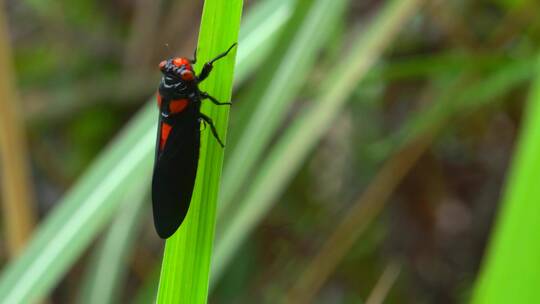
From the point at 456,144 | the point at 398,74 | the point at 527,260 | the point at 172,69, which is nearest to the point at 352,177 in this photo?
the point at 456,144

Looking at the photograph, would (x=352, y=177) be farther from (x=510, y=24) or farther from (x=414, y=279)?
(x=510, y=24)

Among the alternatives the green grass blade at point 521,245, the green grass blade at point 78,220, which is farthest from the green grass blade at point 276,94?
the green grass blade at point 521,245

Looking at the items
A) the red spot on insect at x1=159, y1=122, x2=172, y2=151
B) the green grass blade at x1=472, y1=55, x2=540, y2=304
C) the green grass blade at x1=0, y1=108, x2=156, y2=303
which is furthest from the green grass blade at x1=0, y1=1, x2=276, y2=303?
the green grass blade at x1=472, y1=55, x2=540, y2=304

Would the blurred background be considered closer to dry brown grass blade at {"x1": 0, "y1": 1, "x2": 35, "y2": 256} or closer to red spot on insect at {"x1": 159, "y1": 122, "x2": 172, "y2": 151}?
dry brown grass blade at {"x1": 0, "y1": 1, "x2": 35, "y2": 256}

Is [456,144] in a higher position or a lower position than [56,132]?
lower

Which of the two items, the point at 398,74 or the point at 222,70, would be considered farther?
the point at 398,74

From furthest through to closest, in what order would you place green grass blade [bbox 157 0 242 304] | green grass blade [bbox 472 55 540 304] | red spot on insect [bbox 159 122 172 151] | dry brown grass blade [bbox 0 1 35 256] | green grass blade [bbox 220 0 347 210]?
1. dry brown grass blade [bbox 0 1 35 256]
2. green grass blade [bbox 220 0 347 210]
3. red spot on insect [bbox 159 122 172 151]
4. green grass blade [bbox 157 0 242 304]
5. green grass blade [bbox 472 55 540 304]

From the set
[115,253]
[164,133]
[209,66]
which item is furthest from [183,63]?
[115,253]

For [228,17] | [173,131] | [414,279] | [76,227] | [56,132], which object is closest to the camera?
[228,17]
